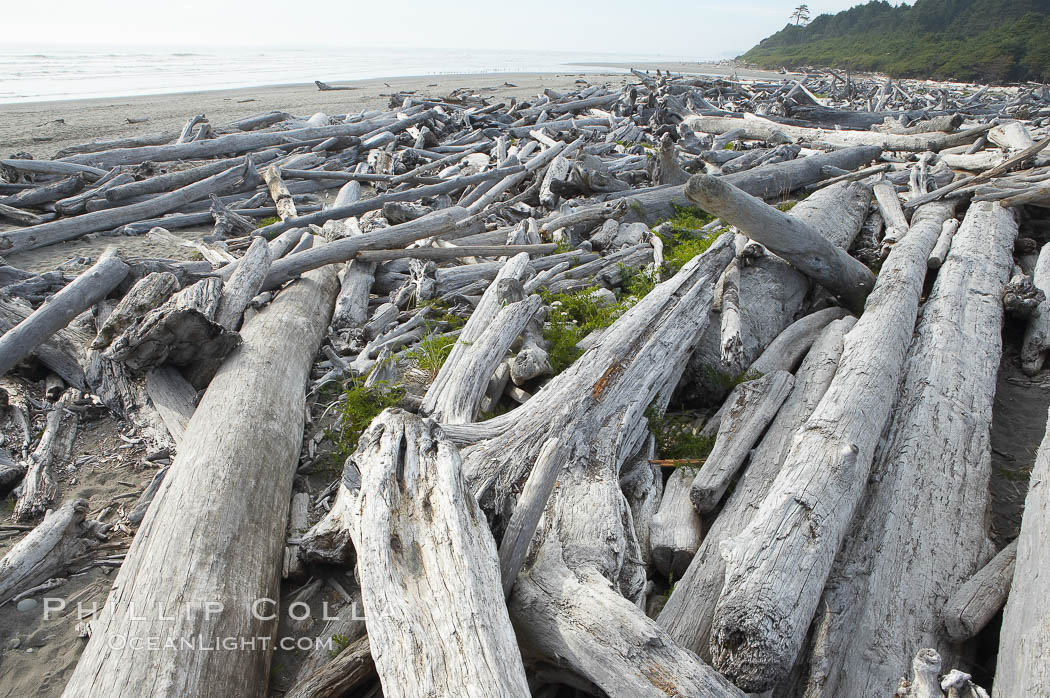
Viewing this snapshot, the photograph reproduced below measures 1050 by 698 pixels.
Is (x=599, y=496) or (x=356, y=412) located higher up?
(x=599, y=496)

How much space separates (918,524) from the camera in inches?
113

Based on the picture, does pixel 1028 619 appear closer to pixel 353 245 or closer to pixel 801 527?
pixel 801 527

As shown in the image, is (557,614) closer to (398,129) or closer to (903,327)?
(903,327)

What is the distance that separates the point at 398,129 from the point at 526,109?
428 centimetres

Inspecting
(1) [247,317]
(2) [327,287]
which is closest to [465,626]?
(1) [247,317]

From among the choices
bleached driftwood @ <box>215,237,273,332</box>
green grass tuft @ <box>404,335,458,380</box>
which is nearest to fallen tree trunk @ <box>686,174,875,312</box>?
green grass tuft @ <box>404,335,458,380</box>

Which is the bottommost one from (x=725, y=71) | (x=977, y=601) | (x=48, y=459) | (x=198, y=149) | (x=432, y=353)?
(x=725, y=71)

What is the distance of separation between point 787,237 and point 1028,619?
12.8 ft

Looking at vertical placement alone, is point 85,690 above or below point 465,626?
below

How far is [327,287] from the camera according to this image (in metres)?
5.93

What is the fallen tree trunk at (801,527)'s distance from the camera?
211 centimetres

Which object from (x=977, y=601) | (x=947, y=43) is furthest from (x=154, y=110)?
(x=947, y=43)

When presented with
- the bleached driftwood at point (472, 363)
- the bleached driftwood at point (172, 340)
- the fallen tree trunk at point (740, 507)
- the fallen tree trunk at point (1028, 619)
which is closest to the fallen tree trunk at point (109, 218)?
the bleached driftwood at point (172, 340)

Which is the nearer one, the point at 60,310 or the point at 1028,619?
the point at 1028,619
